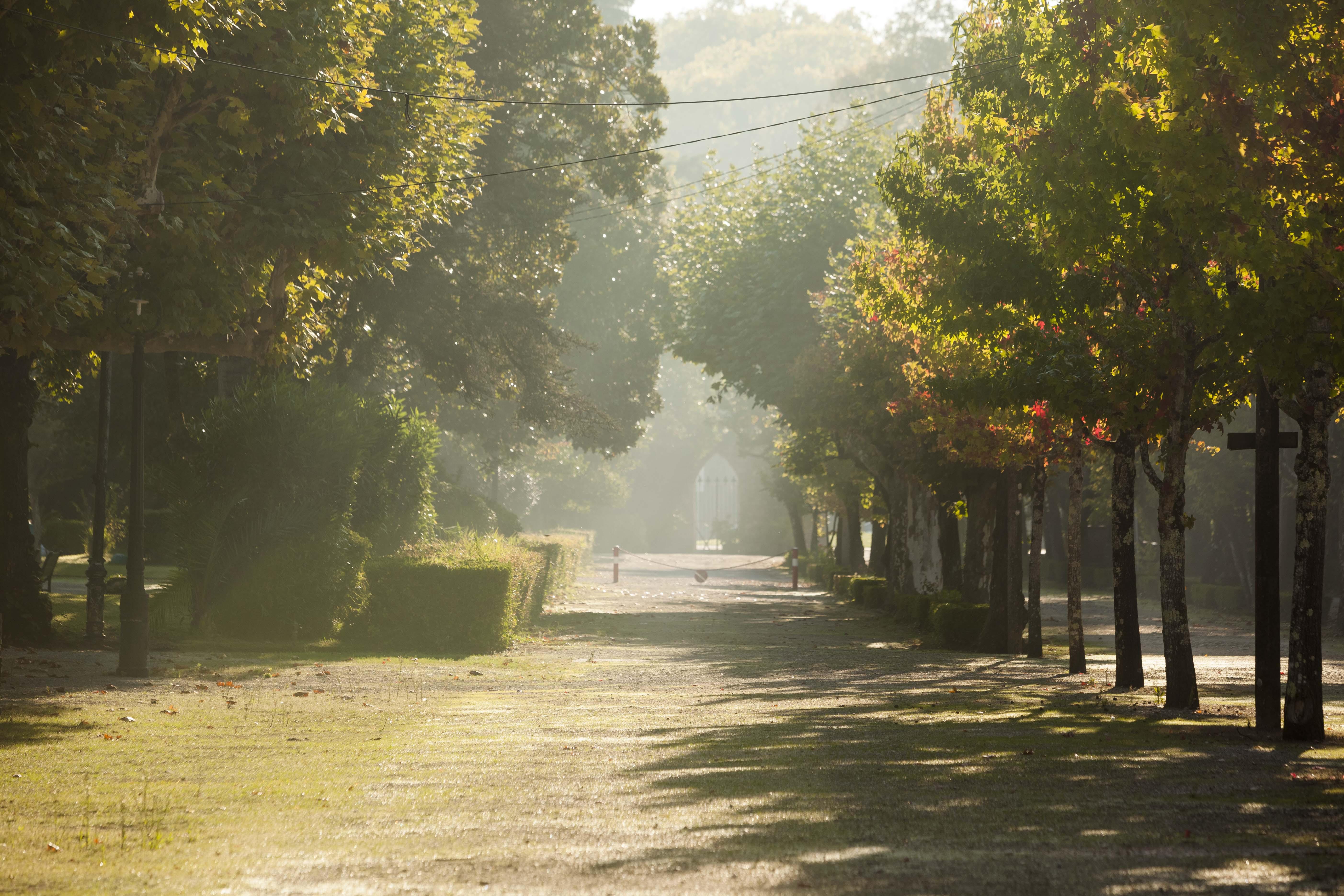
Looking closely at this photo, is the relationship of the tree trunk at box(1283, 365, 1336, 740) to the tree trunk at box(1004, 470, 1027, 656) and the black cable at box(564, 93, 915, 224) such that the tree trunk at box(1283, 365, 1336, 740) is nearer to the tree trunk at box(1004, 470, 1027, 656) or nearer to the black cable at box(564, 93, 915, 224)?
the tree trunk at box(1004, 470, 1027, 656)

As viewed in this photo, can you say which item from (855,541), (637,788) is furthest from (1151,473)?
(855,541)

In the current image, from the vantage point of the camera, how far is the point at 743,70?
382 feet

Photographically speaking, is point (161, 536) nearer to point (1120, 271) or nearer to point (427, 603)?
point (427, 603)

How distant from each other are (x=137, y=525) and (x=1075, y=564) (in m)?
12.3

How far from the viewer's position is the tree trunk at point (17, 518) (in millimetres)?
17375

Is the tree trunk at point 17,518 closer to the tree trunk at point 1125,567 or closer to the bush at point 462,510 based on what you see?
the tree trunk at point 1125,567

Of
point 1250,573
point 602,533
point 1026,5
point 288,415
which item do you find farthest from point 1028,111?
point 602,533

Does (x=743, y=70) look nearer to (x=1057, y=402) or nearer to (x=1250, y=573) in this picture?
(x=1250, y=573)

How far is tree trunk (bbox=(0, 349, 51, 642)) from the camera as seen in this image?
57.0 feet

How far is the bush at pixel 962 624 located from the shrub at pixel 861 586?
37.5 ft

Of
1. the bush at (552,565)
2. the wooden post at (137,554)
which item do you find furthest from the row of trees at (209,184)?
the bush at (552,565)

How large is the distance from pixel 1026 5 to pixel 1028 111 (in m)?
1.13

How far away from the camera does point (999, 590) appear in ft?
73.9

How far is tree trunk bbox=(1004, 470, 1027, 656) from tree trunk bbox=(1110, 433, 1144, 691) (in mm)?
6372
